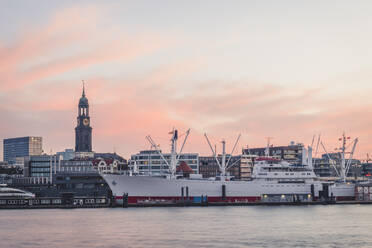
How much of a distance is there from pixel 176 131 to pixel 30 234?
72.8 metres

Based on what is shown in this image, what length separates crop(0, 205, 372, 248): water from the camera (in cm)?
6631

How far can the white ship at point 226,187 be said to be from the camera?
14025 centimetres

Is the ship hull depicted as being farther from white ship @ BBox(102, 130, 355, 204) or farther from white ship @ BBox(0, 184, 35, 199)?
white ship @ BBox(0, 184, 35, 199)

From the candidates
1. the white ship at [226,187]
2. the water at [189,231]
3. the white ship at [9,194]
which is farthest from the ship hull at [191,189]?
the water at [189,231]

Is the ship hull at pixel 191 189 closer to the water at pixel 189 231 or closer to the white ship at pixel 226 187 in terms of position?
the white ship at pixel 226 187

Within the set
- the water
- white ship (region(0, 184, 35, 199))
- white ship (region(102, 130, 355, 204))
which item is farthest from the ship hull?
the water

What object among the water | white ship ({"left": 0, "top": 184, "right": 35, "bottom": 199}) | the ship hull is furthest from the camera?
white ship ({"left": 0, "top": 184, "right": 35, "bottom": 199})

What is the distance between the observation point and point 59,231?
79812mm

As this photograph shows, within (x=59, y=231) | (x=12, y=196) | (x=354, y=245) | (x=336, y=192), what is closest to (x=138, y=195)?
(x=12, y=196)

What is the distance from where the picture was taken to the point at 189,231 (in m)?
77.9

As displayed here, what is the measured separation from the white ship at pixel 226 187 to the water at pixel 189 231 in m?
37.3

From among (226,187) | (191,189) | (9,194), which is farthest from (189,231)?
(9,194)

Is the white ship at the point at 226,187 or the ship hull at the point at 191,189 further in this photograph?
the white ship at the point at 226,187

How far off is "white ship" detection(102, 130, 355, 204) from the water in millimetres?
37285
